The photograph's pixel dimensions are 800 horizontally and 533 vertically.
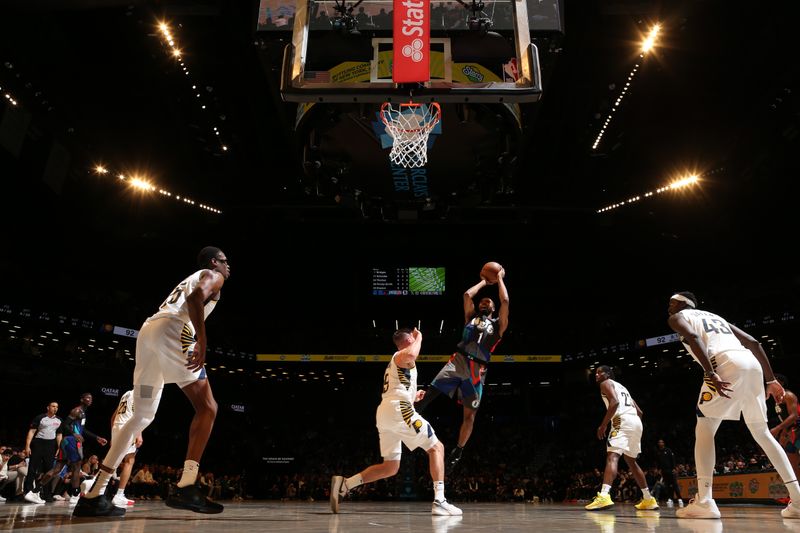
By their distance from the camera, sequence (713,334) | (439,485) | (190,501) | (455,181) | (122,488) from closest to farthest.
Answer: (190,501) → (713,334) → (439,485) → (122,488) → (455,181)

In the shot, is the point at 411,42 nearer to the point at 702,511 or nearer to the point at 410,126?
the point at 410,126

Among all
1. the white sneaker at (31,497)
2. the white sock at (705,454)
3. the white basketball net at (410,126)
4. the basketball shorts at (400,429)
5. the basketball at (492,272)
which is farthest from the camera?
the white basketball net at (410,126)

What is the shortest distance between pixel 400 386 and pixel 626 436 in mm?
3857

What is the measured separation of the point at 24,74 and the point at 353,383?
20.1 meters

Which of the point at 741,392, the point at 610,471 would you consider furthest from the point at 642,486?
the point at 741,392

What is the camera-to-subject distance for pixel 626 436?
317 inches

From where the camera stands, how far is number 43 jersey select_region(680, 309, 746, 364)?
5352mm

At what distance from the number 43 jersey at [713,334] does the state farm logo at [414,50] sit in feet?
12.2

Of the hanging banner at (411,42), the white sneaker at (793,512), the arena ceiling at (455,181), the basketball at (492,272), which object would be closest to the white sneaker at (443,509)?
the basketball at (492,272)

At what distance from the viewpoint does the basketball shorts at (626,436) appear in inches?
A: 316

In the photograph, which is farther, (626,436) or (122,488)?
(626,436)

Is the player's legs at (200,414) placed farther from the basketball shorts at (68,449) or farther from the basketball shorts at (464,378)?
the basketball shorts at (68,449)

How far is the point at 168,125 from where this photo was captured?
607 inches

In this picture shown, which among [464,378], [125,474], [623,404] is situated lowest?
[125,474]
